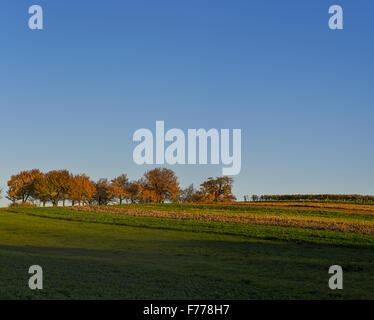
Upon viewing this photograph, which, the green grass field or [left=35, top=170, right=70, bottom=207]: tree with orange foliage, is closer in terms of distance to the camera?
the green grass field

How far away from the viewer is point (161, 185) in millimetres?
112500

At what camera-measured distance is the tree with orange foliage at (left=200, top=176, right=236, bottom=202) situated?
107750 mm

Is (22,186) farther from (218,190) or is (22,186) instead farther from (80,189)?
(218,190)

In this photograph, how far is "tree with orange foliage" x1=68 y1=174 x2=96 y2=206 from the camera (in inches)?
4341

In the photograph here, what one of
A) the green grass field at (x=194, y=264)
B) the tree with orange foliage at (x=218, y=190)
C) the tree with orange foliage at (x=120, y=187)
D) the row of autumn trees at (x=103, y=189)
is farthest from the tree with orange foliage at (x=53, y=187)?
the green grass field at (x=194, y=264)

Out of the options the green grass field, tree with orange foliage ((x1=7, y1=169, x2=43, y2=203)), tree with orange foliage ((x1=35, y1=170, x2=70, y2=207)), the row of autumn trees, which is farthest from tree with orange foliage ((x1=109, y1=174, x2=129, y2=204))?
the green grass field

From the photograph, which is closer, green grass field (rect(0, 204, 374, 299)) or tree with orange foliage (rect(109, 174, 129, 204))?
green grass field (rect(0, 204, 374, 299))

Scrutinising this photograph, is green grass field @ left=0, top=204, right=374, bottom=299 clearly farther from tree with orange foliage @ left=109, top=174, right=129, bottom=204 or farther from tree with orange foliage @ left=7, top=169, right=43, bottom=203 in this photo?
tree with orange foliage @ left=7, top=169, right=43, bottom=203

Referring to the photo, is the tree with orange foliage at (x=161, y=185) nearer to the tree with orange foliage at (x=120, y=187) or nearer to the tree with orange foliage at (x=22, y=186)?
the tree with orange foliage at (x=120, y=187)

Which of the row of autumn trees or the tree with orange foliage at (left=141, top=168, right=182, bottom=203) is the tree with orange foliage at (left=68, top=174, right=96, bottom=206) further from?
the tree with orange foliage at (left=141, top=168, right=182, bottom=203)

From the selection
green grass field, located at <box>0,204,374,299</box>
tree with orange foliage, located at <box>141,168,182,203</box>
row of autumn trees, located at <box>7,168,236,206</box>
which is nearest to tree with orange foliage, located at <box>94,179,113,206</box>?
row of autumn trees, located at <box>7,168,236,206</box>
